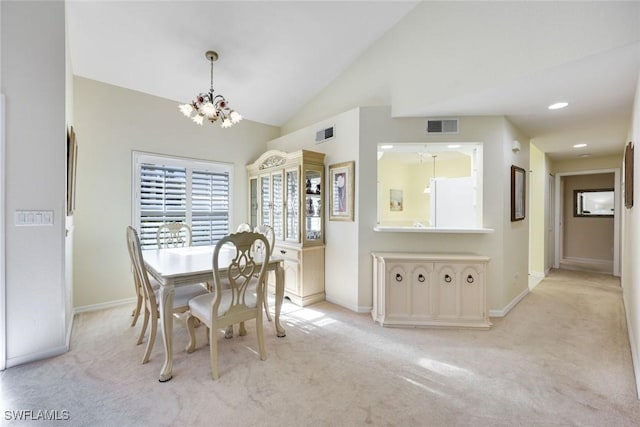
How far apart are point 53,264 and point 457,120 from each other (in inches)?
168

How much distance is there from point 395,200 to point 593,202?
468 centimetres

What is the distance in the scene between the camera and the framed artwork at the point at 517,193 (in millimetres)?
3535

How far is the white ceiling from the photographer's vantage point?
2.51m

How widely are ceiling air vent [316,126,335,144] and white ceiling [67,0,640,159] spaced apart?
87cm

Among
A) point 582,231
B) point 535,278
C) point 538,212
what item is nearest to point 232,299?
point 535,278

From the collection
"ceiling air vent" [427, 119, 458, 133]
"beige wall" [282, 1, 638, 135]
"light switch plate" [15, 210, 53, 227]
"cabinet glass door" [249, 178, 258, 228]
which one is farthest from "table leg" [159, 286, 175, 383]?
"ceiling air vent" [427, 119, 458, 133]

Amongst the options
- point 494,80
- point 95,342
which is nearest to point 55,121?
point 95,342

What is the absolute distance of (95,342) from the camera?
2660 mm

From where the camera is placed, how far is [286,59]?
364 cm

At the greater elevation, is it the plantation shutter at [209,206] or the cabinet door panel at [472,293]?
the plantation shutter at [209,206]

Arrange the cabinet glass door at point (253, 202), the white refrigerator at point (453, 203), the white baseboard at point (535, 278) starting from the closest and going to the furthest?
the white refrigerator at point (453, 203) < the cabinet glass door at point (253, 202) < the white baseboard at point (535, 278)

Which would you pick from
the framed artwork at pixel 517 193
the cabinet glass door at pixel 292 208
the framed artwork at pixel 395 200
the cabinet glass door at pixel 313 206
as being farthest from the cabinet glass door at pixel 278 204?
the framed artwork at pixel 395 200

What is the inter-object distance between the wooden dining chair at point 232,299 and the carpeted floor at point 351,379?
275 millimetres

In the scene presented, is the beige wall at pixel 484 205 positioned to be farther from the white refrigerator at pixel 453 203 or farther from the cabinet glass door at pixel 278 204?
the cabinet glass door at pixel 278 204
